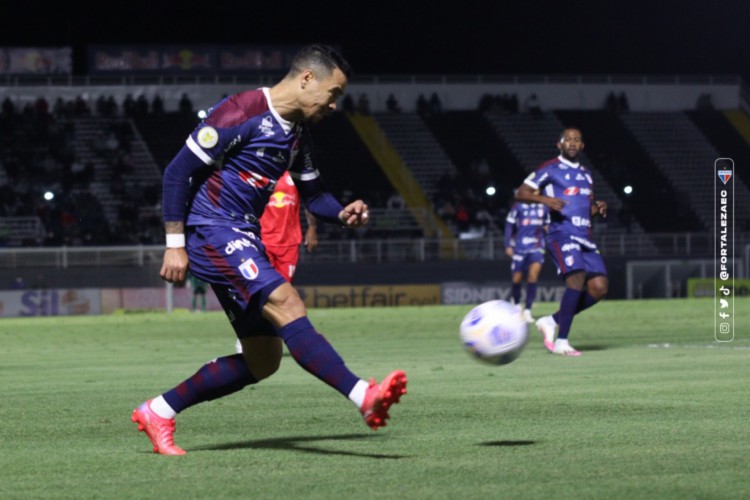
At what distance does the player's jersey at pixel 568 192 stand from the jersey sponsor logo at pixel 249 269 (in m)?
8.61

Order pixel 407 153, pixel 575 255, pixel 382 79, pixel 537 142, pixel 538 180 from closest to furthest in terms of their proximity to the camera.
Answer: pixel 575 255, pixel 538 180, pixel 407 153, pixel 537 142, pixel 382 79

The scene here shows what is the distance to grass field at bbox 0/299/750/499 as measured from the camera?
18.6 feet

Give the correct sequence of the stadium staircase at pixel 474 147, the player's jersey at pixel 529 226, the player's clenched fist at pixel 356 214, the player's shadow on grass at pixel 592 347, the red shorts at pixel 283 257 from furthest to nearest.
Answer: the stadium staircase at pixel 474 147 → the player's jersey at pixel 529 226 → the player's shadow on grass at pixel 592 347 → the red shorts at pixel 283 257 → the player's clenched fist at pixel 356 214

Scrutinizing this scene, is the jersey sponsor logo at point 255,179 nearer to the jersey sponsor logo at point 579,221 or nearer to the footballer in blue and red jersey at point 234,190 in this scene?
the footballer in blue and red jersey at point 234,190

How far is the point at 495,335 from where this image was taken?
7.63 meters

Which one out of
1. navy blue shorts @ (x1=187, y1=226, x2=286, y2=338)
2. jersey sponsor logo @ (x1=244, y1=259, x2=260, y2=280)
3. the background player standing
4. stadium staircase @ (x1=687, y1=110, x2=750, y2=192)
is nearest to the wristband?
navy blue shorts @ (x1=187, y1=226, x2=286, y2=338)

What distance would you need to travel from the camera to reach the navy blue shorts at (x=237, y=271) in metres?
6.76

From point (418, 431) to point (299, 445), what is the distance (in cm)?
82

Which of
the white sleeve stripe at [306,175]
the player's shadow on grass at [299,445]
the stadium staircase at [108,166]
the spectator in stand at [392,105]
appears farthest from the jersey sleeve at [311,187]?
the spectator in stand at [392,105]

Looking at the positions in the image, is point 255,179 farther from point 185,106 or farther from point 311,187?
point 185,106

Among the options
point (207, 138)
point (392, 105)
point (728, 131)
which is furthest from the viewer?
point (728, 131)

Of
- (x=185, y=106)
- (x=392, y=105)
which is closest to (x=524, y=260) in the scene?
(x=185, y=106)

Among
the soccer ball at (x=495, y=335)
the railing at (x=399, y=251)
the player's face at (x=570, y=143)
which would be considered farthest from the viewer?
the railing at (x=399, y=251)

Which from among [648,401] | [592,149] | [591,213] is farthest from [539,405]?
[592,149]
